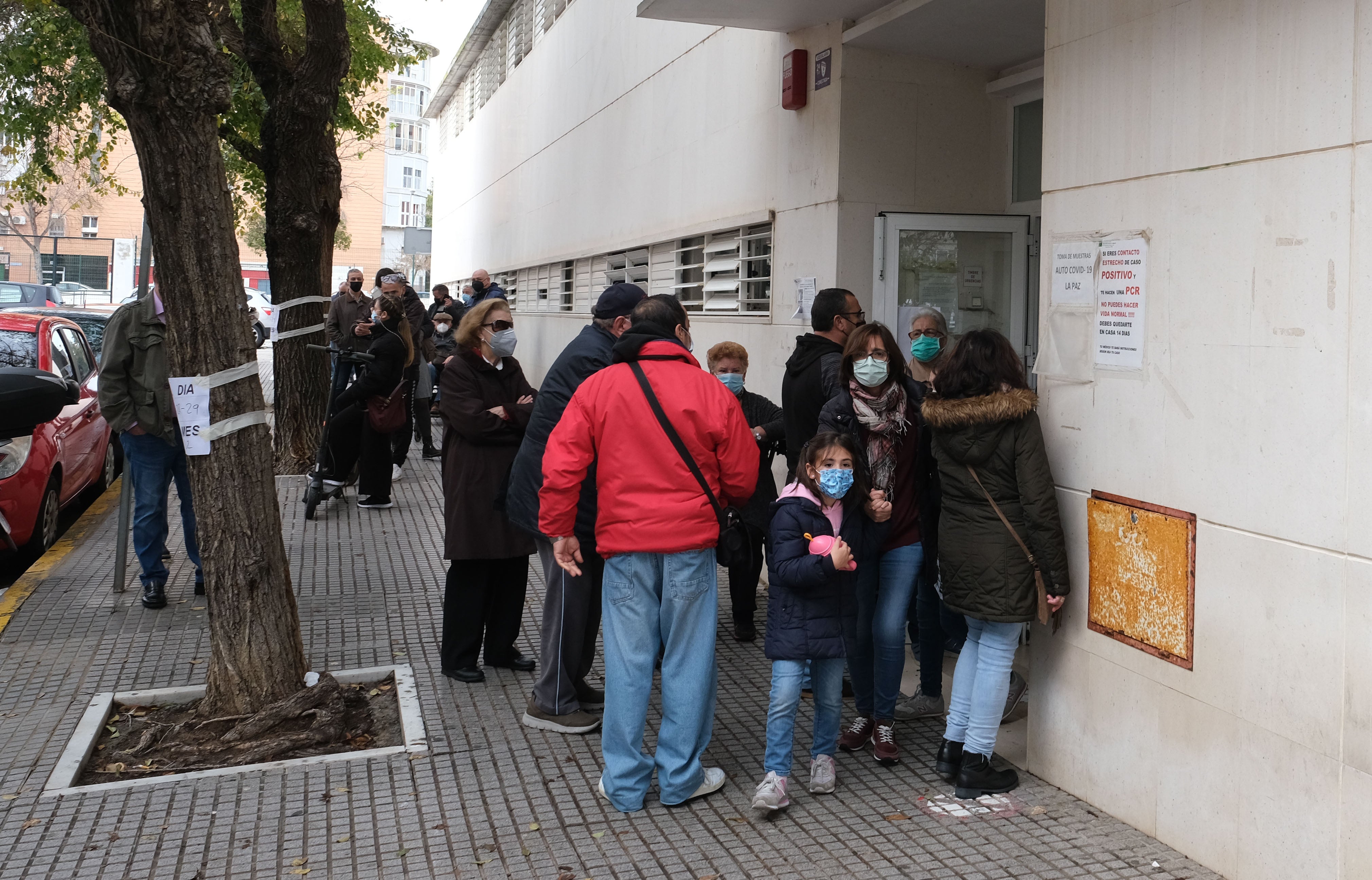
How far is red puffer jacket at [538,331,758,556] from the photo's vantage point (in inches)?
178

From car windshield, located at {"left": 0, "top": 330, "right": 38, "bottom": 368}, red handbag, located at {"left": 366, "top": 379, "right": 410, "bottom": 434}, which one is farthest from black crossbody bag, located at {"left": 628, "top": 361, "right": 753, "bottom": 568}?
car windshield, located at {"left": 0, "top": 330, "right": 38, "bottom": 368}

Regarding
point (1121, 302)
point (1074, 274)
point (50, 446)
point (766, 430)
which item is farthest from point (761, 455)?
point (50, 446)

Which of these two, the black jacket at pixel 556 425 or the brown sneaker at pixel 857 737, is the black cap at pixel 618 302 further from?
the brown sneaker at pixel 857 737

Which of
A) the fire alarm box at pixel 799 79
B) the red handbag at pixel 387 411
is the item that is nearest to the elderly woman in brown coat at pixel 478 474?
the fire alarm box at pixel 799 79

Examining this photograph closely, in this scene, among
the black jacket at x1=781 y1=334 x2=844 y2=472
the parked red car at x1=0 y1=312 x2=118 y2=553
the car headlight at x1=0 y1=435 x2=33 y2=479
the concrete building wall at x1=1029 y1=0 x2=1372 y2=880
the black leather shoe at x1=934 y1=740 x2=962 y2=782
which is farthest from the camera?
the parked red car at x1=0 y1=312 x2=118 y2=553

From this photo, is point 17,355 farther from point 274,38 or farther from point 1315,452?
point 1315,452

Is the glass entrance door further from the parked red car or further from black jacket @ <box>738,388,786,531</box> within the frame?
the parked red car

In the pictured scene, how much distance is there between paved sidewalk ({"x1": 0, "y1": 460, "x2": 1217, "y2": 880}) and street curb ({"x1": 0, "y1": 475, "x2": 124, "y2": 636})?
4.34 ft

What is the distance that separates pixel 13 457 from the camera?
824 cm

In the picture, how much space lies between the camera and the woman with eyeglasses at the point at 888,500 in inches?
198

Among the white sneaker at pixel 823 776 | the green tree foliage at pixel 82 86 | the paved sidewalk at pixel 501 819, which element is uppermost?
the green tree foliage at pixel 82 86

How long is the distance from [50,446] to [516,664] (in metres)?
4.63

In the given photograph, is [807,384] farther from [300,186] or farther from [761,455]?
[300,186]

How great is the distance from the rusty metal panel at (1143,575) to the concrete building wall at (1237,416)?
45 millimetres
